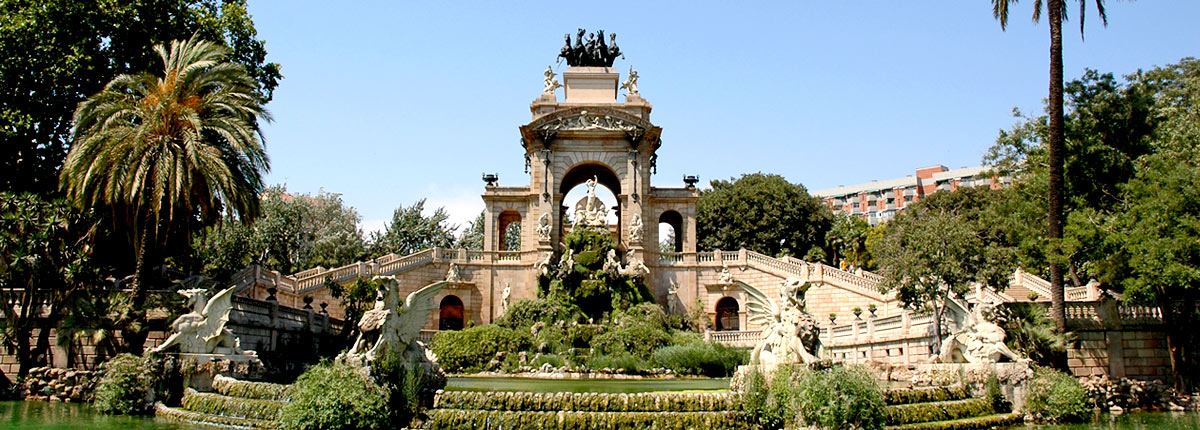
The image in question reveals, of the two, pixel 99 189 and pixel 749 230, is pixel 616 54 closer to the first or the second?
pixel 749 230

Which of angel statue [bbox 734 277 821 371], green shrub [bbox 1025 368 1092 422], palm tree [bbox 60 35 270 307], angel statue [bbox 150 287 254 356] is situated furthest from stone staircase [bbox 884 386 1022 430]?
palm tree [bbox 60 35 270 307]

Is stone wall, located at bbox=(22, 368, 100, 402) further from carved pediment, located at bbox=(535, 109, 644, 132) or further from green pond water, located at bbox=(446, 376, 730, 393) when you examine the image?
carved pediment, located at bbox=(535, 109, 644, 132)

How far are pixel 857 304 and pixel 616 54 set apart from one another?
61.0 feet

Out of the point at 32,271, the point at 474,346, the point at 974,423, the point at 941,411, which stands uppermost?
the point at 32,271

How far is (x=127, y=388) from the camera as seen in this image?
17.2m

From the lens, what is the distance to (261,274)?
31.9 meters

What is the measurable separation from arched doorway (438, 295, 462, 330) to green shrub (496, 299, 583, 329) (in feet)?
22.4

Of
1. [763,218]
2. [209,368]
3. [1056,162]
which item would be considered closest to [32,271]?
[209,368]

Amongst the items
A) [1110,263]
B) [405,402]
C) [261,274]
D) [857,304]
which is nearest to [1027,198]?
[1110,263]

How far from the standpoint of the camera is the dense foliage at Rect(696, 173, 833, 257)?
54656 millimetres

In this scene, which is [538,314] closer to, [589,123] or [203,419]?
[589,123]

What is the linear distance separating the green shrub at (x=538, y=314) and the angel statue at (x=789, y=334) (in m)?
A: 18.6

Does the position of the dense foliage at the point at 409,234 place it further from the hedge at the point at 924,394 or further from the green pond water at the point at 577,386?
the hedge at the point at 924,394

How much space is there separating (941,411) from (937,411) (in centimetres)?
17
